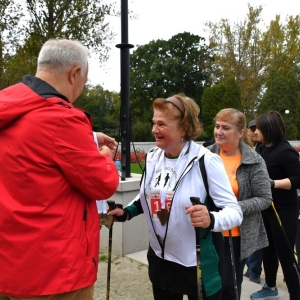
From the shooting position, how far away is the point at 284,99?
3728 centimetres

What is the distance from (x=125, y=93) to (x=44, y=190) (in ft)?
13.6

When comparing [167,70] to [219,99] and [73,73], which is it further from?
[73,73]

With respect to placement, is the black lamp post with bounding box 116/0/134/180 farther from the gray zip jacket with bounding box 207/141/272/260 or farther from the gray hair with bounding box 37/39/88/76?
the gray hair with bounding box 37/39/88/76

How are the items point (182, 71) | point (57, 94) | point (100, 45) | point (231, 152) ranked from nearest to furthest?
point (57, 94) < point (231, 152) < point (100, 45) < point (182, 71)

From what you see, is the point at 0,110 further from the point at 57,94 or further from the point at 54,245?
the point at 54,245

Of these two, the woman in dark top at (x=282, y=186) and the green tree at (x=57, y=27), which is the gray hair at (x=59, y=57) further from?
the green tree at (x=57, y=27)

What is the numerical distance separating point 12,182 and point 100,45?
1609 cm

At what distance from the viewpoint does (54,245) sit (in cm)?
168

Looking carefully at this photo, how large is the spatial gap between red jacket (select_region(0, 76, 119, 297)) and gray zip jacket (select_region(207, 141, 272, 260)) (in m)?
1.73

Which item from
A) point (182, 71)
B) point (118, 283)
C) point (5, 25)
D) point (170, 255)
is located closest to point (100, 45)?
point (5, 25)

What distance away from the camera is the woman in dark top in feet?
11.9

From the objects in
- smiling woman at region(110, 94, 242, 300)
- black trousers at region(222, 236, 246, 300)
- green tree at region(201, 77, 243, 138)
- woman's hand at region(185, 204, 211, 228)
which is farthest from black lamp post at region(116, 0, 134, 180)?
green tree at region(201, 77, 243, 138)

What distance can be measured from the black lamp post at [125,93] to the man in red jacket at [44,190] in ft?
12.6

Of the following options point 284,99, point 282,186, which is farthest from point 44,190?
point 284,99
